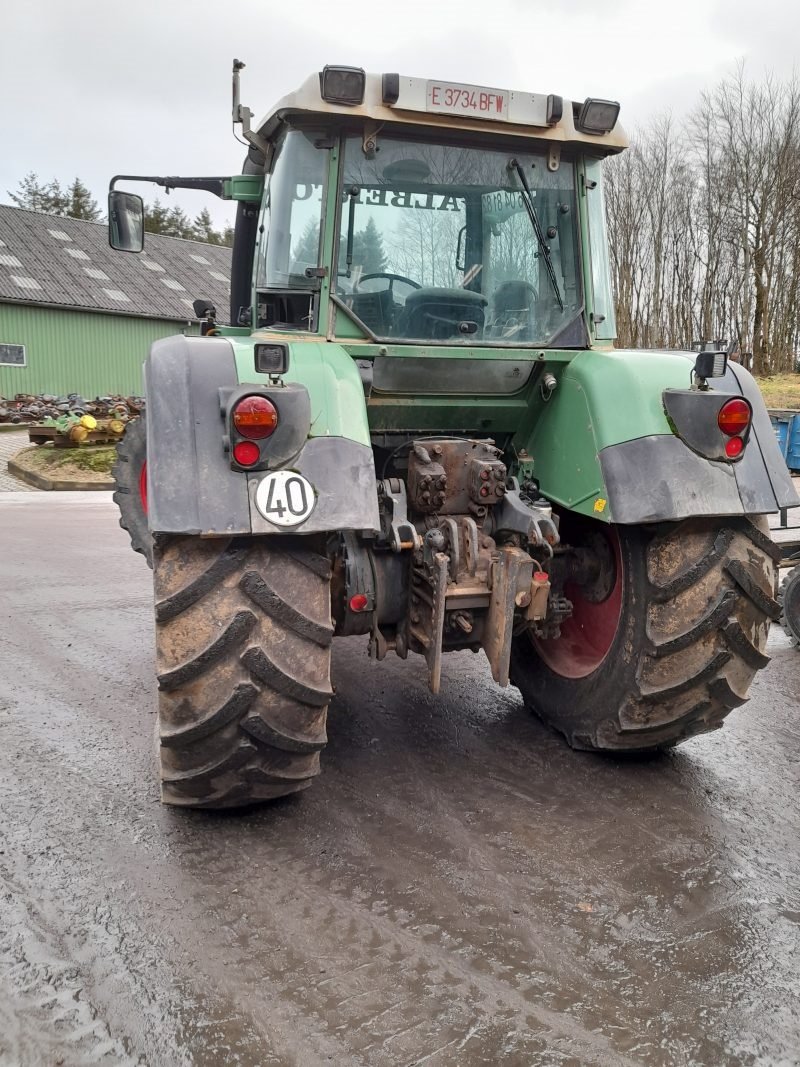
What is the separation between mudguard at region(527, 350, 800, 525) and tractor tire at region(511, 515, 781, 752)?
17 cm

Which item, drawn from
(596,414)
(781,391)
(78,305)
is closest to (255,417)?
(596,414)

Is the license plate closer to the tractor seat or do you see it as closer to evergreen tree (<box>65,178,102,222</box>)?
the tractor seat

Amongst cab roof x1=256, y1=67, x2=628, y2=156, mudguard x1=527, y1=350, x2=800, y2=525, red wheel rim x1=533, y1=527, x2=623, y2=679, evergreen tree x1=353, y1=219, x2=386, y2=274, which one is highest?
cab roof x1=256, y1=67, x2=628, y2=156

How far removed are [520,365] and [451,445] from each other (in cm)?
46

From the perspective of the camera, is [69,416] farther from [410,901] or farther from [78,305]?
[410,901]

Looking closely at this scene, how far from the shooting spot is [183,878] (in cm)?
285

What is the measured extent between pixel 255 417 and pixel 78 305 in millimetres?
25544

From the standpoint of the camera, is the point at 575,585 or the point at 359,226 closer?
the point at 359,226

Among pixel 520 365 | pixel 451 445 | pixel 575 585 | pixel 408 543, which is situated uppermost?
pixel 520 365

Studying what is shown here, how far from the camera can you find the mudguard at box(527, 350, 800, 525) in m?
3.13

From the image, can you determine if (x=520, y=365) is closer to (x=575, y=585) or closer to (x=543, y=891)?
(x=575, y=585)

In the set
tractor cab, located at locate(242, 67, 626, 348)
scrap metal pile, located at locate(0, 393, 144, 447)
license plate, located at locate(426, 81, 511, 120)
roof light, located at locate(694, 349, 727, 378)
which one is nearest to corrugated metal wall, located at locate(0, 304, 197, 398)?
scrap metal pile, located at locate(0, 393, 144, 447)

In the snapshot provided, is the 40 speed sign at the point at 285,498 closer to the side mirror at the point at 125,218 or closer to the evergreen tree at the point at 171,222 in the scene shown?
the side mirror at the point at 125,218

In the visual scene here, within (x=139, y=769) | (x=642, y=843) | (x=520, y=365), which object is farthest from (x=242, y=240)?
(x=642, y=843)
